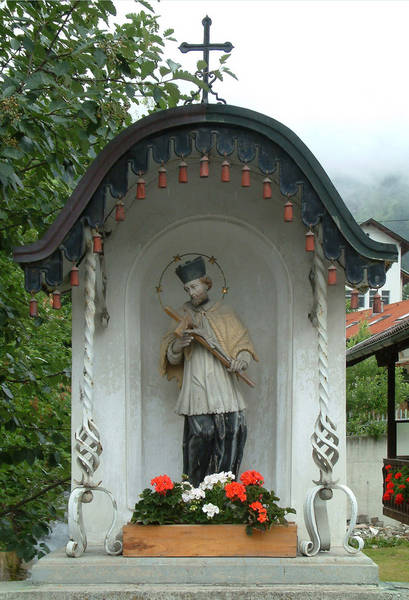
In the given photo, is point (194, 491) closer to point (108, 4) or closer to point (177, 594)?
point (177, 594)

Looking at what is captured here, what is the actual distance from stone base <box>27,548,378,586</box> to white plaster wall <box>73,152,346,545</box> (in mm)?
661

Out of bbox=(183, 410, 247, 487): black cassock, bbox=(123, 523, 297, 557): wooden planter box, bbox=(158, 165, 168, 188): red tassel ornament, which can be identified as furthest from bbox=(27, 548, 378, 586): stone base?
bbox=(158, 165, 168, 188): red tassel ornament

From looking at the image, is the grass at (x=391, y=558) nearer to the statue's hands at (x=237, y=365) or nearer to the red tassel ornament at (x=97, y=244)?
the statue's hands at (x=237, y=365)

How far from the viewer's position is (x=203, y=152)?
22.0ft

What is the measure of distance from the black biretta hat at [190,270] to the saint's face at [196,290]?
4 cm

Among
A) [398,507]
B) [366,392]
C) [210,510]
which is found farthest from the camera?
[366,392]

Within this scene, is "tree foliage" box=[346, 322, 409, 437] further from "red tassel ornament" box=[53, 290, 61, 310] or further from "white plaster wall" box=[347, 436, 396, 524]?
"red tassel ornament" box=[53, 290, 61, 310]

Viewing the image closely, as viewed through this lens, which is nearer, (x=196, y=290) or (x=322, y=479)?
(x=322, y=479)

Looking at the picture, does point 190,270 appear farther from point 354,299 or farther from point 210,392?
point 354,299

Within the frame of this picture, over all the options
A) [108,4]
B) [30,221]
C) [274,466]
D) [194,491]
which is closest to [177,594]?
[194,491]

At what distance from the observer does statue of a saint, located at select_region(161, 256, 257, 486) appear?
24.6ft

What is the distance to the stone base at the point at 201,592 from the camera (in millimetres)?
6188

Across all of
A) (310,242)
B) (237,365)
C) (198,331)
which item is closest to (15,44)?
(198,331)

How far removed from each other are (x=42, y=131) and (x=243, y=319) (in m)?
2.40
